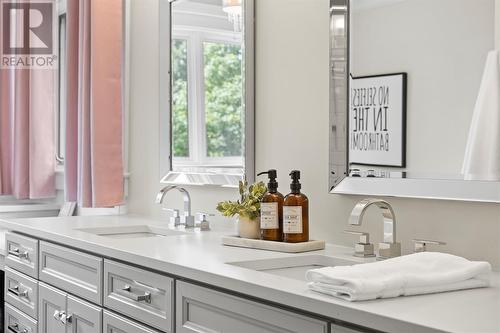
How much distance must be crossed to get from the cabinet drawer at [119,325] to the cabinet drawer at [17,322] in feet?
1.97

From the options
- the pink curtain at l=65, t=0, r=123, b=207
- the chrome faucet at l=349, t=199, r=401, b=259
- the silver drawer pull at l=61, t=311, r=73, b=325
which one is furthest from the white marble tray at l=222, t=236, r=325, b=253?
the pink curtain at l=65, t=0, r=123, b=207

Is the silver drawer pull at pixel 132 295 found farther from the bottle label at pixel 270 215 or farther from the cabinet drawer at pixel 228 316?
the bottle label at pixel 270 215

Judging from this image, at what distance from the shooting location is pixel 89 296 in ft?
6.97

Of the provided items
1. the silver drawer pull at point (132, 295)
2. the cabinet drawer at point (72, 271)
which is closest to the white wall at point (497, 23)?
the silver drawer pull at point (132, 295)

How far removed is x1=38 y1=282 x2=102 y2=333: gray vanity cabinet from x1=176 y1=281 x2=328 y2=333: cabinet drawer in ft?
1.63

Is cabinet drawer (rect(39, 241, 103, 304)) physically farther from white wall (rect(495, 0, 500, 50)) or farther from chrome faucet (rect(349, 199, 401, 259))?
white wall (rect(495, 0, 500, 50))

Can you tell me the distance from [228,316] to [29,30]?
290 centimetres

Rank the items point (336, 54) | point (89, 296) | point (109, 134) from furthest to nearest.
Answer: point (109, 134), point (89, 296), point (336, 54)

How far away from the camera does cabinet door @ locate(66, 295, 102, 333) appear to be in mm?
2078

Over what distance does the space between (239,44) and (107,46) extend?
884 mm

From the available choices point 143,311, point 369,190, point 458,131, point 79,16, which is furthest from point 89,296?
point 79,16

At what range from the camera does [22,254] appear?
2598 millimetres

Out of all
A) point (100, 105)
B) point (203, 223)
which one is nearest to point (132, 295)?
point (203, 223)

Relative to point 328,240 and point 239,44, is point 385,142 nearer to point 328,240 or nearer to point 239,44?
point 328,240
